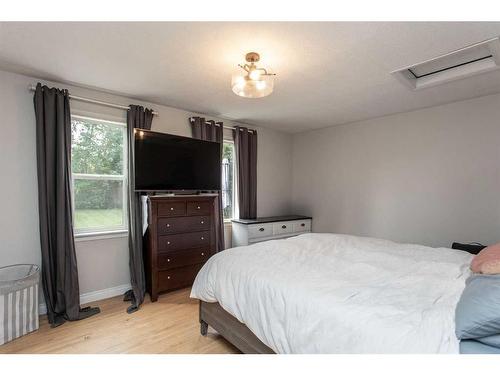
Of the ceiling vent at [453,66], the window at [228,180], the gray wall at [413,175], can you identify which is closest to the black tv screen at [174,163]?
the window at [228,180]

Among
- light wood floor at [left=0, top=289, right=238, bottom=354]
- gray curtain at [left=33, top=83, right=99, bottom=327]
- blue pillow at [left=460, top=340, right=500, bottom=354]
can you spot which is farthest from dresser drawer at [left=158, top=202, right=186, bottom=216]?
blue pillow at [left=460, top=340, right=500, bottom=354]

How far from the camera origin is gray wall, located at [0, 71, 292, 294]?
2.37 meters

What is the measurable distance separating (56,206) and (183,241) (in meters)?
1.30

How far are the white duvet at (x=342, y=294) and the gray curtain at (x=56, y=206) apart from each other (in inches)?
54.6

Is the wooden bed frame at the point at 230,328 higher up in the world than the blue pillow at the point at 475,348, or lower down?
lower down

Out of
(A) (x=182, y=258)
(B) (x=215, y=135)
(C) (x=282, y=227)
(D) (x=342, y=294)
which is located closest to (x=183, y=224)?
(A) (x=182, y=258)

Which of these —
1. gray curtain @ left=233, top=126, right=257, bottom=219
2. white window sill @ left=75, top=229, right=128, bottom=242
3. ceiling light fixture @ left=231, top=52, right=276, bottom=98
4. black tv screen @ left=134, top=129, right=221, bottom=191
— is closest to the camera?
ceiling light fixture @ left=231, top=52, right=276, bottom=98

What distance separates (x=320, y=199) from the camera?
14.7ft

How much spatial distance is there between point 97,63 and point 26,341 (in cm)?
231

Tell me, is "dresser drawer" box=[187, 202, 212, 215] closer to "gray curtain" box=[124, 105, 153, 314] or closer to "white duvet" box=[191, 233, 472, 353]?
"gray curtain" box=[124, 105, 153, 314]

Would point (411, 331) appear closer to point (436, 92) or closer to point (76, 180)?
point (436, 92)

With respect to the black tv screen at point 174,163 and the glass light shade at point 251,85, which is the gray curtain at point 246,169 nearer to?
the black tv screen at point 174,163

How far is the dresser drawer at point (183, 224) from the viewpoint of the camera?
2.95 meters

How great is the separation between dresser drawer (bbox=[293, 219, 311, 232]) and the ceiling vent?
2.54 meters
